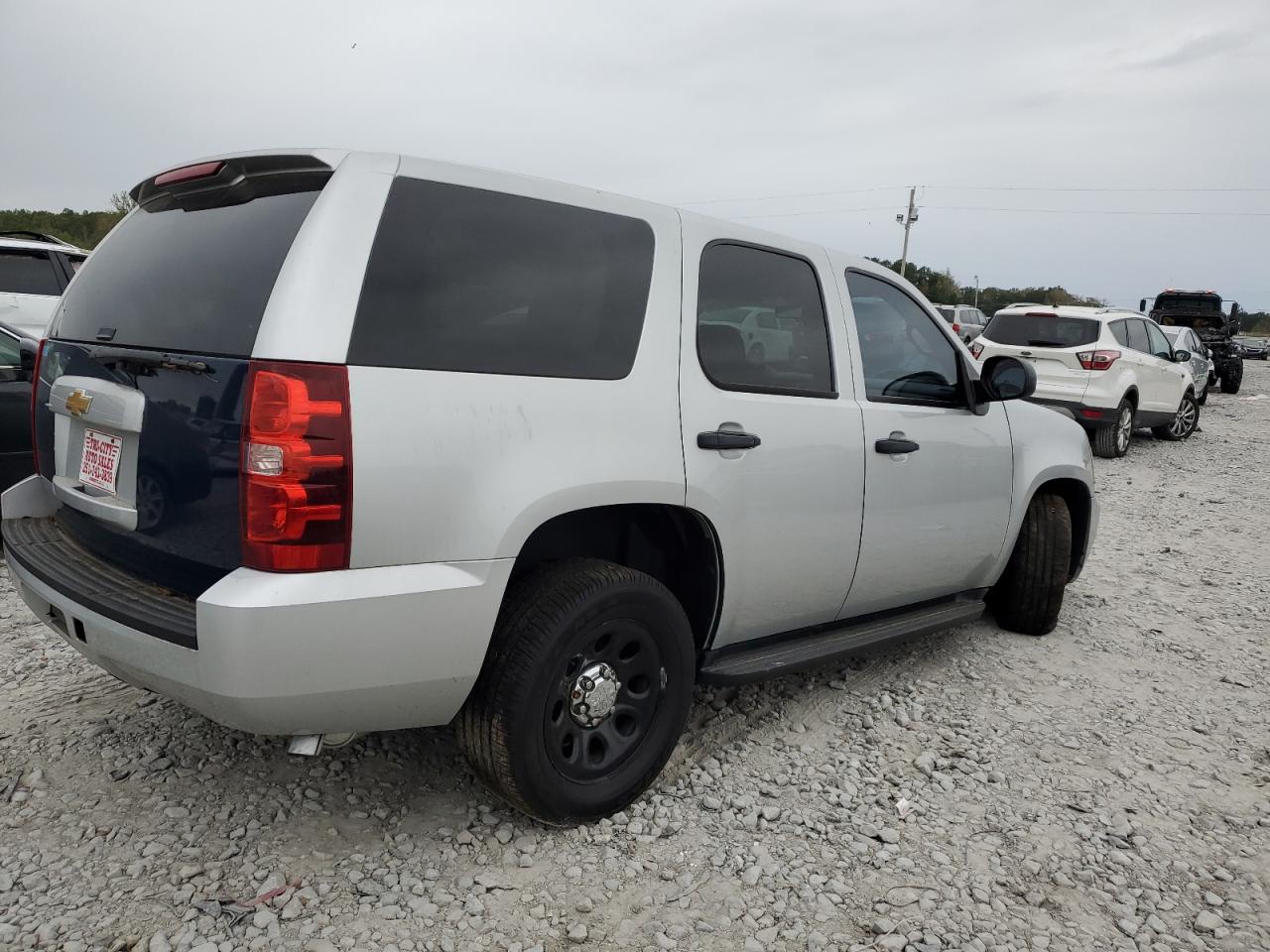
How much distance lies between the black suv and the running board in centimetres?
2252

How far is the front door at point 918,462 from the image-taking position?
133 inches

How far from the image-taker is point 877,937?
7.57 feet

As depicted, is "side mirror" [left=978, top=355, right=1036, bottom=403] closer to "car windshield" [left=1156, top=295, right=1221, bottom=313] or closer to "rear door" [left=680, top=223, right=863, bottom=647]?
"rear door" [left=680, top=223, right=863, bottom=647]

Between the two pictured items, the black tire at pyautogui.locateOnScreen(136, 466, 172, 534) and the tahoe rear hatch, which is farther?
the black tire at pyautogui.locateOnScreen(136, 466, 172, 534)

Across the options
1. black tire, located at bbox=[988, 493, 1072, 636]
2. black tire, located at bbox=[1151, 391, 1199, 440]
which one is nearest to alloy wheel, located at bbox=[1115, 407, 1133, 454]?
black tire, located at bbox=[1151, 391, 1199, 440]

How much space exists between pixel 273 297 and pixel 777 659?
1.96m

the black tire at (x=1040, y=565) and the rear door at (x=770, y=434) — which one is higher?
the rear door at (x=770, y=434)

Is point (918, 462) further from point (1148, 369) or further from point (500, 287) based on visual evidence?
point (1148, 369)

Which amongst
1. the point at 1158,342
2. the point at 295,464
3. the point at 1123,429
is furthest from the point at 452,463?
the point at 1158,342

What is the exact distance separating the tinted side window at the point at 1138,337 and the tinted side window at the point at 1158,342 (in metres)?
0.14

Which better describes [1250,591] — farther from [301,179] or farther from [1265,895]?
[301,179]

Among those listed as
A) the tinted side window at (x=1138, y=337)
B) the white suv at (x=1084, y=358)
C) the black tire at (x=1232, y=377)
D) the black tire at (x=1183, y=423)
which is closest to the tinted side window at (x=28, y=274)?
the white suv at (x=1084, y=358)

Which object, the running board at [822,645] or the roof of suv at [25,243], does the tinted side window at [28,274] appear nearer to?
the roof of suv at [25,243]

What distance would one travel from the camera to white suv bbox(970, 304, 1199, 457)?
420 inches
